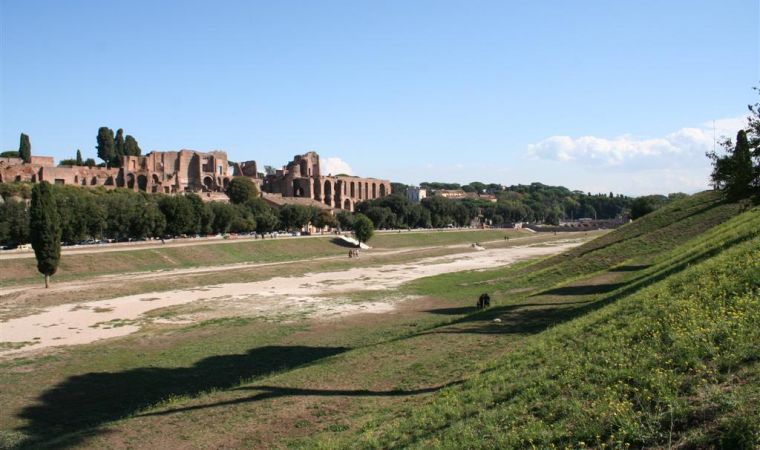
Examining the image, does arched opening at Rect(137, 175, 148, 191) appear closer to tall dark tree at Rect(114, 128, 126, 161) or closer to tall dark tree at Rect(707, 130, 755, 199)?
tall dark tree at Rect(114, 128, 126, 161)

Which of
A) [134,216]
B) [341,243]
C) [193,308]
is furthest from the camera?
[341,243]

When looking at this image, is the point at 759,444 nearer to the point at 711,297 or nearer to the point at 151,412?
the point at 711,297

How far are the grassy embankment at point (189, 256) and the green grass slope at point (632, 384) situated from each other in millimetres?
38679

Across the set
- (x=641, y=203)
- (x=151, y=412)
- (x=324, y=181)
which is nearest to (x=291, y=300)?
(x=151, y=412)

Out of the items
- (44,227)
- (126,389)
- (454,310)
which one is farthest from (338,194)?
(126,389)

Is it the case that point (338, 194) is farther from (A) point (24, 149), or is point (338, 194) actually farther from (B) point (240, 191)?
(A) point (24, 149)

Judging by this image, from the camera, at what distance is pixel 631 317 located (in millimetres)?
9969

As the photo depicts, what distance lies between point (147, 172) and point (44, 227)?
6394cm

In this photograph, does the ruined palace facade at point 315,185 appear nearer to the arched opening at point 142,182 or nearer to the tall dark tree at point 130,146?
the tall dark tree at point 130,146

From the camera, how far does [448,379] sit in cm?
1145

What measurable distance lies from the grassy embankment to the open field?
2427 cm

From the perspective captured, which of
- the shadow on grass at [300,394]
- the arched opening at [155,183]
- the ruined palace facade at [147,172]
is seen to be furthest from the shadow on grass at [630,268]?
the arched opening at [155,183]

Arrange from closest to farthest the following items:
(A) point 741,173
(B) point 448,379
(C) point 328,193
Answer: (B) point 448,379 → (A) point 741,173 → (C) point 328,193

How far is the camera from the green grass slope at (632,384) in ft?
18.8
